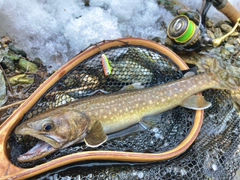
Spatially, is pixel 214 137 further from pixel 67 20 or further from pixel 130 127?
pixel 67 20

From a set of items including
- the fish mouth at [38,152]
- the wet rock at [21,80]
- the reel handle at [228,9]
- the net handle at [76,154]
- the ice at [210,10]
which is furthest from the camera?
the ice at [210,10]

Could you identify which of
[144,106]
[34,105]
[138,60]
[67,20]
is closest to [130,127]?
[144,106]

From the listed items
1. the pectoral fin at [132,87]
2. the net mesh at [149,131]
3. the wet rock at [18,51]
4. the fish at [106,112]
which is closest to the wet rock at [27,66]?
the wet rock at [18,51]

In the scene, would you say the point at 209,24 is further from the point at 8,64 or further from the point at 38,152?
the point at 38,152

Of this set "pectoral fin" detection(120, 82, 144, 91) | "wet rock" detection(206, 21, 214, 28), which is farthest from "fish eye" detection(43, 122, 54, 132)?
"wet rock" detection(206, 21, 214, 28)

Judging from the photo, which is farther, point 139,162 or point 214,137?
point 214,137

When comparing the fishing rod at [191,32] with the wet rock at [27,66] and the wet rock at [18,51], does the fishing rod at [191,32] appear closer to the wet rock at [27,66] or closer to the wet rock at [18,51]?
the wet rock at [27,66]

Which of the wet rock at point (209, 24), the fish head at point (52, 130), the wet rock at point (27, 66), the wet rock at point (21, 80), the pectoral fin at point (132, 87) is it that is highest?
the wet rock at point (209, 24)
